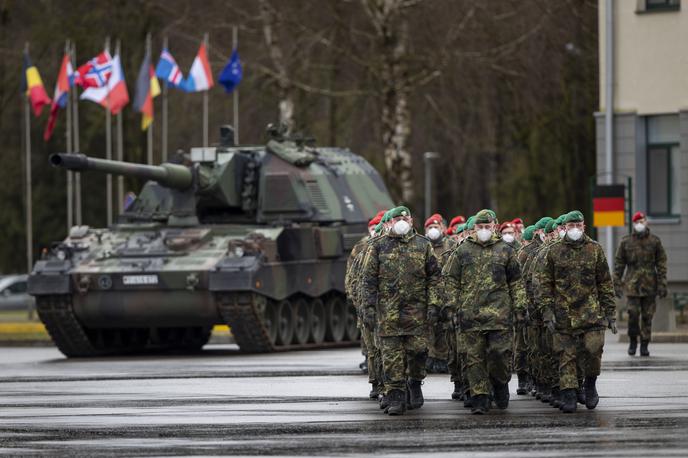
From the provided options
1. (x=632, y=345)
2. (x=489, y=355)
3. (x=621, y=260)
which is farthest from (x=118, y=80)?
(x=489, y=355)

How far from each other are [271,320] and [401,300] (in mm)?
12252

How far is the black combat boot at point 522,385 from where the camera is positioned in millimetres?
19297

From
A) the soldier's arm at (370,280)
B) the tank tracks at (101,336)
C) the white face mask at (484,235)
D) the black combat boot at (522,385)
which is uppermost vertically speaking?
the white face mask at (484,235)

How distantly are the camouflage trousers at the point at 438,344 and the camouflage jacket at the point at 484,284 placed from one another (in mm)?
3143

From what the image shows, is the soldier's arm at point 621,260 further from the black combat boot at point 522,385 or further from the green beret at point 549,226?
the green beret at point 549,226

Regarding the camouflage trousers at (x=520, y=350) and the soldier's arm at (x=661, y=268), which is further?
the soldier's arm at (x=661, y=268)

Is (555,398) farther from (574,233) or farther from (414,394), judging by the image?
(574,233)

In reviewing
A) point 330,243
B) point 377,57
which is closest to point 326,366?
point 330,243

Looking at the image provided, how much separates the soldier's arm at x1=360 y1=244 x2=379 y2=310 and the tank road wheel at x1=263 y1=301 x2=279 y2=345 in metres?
11.6

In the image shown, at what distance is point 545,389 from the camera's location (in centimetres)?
1825

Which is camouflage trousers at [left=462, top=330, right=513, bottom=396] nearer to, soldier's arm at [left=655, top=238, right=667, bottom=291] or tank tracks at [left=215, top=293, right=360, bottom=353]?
soldier's arm at [left=655, top=238, right=667, bottom=291]

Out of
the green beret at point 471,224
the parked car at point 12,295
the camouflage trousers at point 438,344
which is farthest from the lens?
the parked car at point 12,295

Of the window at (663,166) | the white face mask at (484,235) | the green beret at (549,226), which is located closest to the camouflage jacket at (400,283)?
the white face mask at (484,235)

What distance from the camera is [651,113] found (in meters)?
35.0
